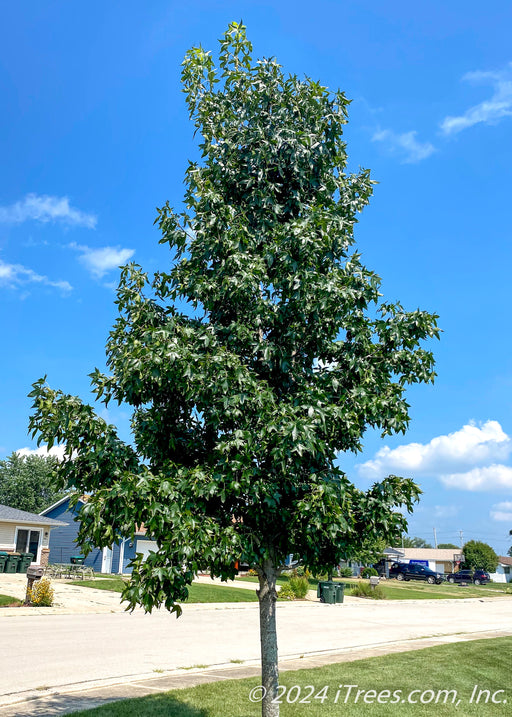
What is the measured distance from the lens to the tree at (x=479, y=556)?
7694cm

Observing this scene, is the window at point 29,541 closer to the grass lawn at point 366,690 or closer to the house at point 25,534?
the house at point 25,534

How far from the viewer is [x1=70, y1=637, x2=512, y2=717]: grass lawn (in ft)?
28.5

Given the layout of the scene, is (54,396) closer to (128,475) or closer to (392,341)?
(128,475)

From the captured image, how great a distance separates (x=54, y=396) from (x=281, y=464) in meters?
2.19

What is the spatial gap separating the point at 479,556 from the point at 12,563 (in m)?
61.9

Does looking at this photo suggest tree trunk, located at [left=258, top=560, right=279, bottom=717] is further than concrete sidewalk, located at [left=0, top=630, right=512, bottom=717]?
→ No

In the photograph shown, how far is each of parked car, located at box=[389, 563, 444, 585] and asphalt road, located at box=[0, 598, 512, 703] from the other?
33268 mm

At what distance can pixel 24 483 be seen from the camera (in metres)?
78.3

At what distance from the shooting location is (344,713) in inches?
348

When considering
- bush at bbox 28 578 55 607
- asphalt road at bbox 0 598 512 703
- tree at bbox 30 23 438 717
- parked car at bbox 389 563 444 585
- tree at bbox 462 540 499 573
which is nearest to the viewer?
tree at bbox 30 23 438 717

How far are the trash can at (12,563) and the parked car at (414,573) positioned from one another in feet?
130

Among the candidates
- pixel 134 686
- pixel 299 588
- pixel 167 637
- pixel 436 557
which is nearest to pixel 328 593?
pixel 299 588

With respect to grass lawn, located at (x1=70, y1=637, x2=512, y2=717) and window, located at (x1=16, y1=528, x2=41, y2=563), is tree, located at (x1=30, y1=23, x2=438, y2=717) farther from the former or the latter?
window, located at (x1=16, y1=528, x2=41, y2=563)

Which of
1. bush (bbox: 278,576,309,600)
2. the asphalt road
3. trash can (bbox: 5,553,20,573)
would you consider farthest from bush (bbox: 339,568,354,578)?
trash can (bbox: 5,553,20,573)
